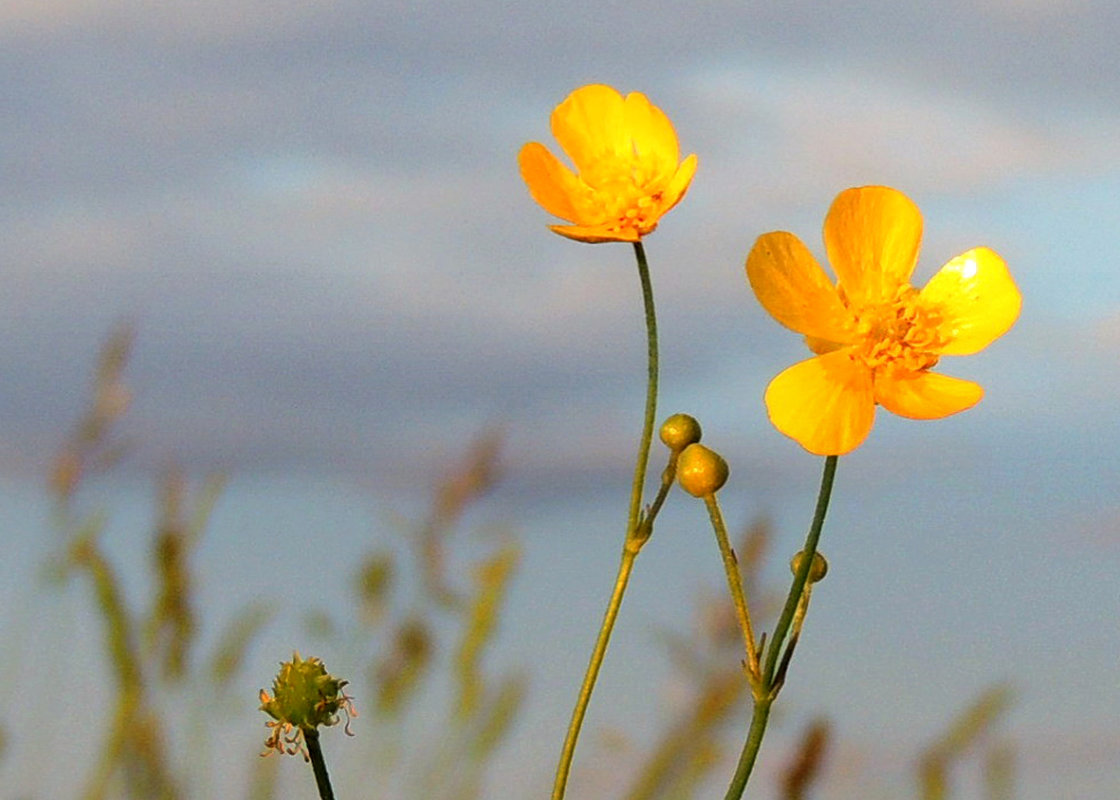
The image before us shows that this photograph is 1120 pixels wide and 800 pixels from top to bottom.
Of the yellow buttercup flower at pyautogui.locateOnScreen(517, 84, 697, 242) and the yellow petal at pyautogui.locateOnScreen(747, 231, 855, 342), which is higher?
the yellow buttercup flower at pyautogui.locateOnScreen(517, 84, 697, 242)

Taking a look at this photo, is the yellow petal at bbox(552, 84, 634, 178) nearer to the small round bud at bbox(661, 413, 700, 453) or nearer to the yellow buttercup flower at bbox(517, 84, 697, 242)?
the yellow buttercup flower at bbox(517, 84, 697, 242)

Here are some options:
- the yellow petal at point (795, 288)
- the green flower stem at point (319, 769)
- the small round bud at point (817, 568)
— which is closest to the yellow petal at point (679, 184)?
the yellow petal at point (795, 288)

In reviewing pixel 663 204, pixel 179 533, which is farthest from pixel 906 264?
pixel 179 533

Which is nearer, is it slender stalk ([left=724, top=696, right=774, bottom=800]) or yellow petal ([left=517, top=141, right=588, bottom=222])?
slender stalk ([left=724, top=696, right=774, bottom=800])

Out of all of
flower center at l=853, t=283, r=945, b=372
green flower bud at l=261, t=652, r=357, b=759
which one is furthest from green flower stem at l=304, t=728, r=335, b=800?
flower center at l=853, t=283, r=945, b=372

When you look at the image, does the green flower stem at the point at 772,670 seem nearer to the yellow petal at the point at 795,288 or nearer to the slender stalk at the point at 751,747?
the slender stalk at the point at 751,747

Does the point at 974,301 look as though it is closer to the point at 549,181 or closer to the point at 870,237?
the point at 870,237

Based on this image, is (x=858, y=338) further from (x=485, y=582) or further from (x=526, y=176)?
(x=485, y=582)

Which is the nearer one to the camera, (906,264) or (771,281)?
(771,281)
